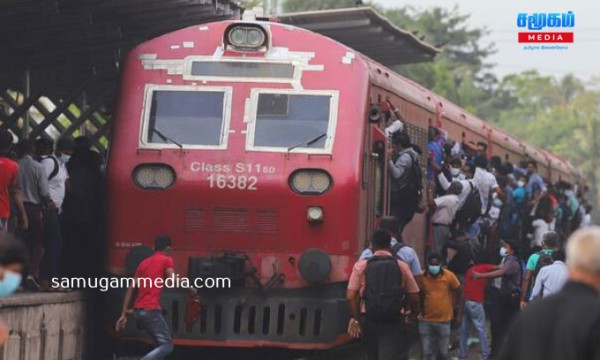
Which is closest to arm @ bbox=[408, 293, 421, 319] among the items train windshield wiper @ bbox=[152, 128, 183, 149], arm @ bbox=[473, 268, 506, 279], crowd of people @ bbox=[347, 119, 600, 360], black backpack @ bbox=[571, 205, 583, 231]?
crowd of people @ bbox=[347, 119, 600, 360]

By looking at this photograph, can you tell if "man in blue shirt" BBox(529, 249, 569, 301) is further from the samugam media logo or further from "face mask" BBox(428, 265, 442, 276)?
the samugam media logo

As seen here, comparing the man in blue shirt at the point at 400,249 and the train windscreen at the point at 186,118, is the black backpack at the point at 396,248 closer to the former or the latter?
the man in blue shirt at the point at 400,249

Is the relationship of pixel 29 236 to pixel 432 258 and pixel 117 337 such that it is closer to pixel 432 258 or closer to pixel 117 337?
pixel 117 337

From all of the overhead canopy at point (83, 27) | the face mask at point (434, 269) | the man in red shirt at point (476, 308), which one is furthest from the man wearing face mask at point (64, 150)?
the man in red shirt at point (476, 308)

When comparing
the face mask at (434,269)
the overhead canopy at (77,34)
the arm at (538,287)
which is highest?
the overhead canopy at (77,34)

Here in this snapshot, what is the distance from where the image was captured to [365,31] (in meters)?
22.3

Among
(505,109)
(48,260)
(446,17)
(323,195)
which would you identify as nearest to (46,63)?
(48,260)

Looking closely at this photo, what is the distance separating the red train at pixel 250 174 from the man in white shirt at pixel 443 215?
313cm

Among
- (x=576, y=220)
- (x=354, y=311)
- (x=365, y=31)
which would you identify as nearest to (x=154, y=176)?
(x=354, y=311)

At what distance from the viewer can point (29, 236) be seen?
14250 millimetres

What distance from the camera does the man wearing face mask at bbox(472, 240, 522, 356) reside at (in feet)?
54.3

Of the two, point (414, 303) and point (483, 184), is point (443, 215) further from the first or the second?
point (414, 303)

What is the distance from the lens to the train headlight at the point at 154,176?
45.8 ft

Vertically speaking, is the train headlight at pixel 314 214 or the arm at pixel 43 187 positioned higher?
the arm at pixel 43 187
